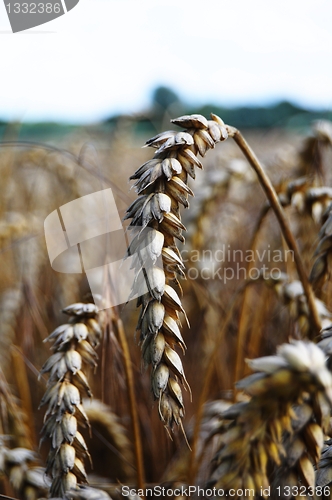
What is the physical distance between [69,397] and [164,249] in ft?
0.63

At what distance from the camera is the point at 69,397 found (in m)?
0.45

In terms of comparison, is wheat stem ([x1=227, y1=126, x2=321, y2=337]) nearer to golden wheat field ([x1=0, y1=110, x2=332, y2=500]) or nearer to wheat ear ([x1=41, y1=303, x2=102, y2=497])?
golden wheat field ([x1=0, y1=110, x2=332, y2=500])

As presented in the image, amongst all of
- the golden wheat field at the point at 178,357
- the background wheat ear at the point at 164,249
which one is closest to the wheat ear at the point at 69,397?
the golden wheat field at the point at 178,357

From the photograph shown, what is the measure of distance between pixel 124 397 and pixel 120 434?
0.28 ft

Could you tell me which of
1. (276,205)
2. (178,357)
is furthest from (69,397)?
(276,205)

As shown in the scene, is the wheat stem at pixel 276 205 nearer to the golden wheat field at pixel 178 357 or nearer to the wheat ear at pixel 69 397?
the golden wheat field at pixel 178 357

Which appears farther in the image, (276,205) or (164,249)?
(276,205)

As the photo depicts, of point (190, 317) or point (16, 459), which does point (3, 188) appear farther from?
point (16, 459)

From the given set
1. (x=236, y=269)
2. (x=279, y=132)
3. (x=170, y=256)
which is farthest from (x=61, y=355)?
(x=279, y=132)

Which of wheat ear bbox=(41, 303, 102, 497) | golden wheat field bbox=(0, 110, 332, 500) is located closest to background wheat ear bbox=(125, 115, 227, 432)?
golden wheat field bbox=(0, 110, 332, 500)

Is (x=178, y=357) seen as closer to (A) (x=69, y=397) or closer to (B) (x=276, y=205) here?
(A) (x=69, y=397)

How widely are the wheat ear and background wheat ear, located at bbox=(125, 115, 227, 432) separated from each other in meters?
0.12

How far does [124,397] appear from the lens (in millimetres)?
908

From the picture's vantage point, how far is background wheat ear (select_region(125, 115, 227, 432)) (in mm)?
364
